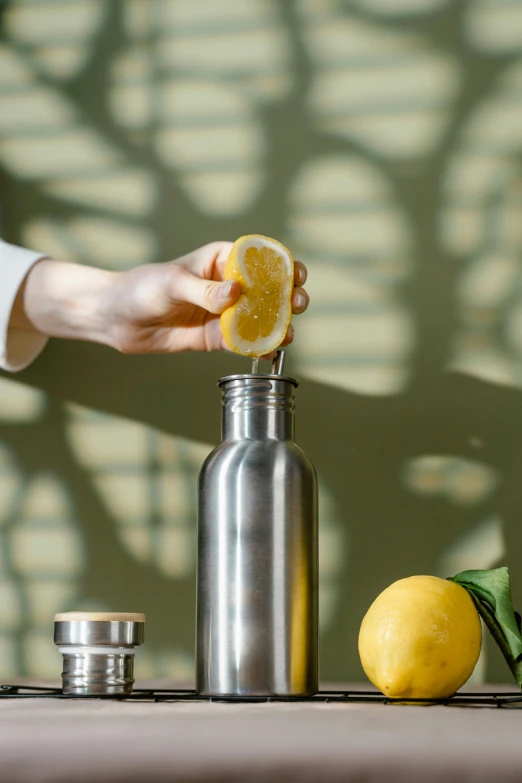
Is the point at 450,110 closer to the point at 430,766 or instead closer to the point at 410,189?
the point at 410,189

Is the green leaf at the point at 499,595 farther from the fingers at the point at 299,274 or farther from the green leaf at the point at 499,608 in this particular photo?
the fingers at the point at 299,274

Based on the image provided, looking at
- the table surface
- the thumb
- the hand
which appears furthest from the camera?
the hand

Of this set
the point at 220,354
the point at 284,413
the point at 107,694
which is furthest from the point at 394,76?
the point at 107,694

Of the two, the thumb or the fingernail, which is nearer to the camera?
the thumb

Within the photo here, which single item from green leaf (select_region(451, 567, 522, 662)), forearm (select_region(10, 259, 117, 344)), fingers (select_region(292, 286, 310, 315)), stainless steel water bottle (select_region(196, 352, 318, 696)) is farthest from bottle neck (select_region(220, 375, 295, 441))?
forearm (select_region(10, 259, 117, 344))

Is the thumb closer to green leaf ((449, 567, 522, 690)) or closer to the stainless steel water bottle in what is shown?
the stainless steel water bottle

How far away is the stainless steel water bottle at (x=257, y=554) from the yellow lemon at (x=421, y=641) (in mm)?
76

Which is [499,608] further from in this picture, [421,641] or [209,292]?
[209,292]

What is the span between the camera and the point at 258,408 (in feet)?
3.25

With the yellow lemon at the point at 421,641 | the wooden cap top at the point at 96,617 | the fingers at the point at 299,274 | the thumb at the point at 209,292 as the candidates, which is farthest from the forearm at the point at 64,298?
the yellow lemon at the point at 421,641

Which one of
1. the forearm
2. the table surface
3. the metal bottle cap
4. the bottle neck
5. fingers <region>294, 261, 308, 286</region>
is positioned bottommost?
the table surface

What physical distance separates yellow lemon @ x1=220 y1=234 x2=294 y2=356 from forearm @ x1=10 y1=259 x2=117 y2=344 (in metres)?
0.32

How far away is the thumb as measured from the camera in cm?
103

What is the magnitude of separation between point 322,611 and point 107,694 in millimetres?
467
